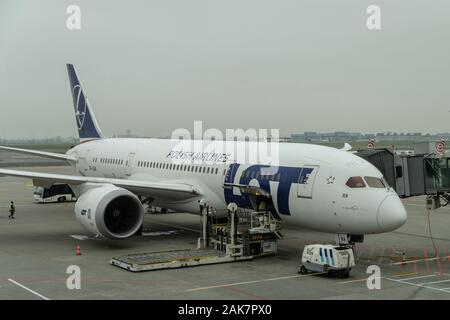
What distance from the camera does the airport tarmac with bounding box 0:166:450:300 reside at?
15.6 meters

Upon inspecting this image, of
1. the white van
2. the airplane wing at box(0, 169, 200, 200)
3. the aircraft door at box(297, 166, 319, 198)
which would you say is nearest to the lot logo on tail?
the airplane wing at box(0, 169, 200, 200)

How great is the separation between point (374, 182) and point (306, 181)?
7.55 feet

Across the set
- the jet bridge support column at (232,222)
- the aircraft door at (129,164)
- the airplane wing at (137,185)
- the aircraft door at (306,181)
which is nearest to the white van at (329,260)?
the aircraft door at (306,181)

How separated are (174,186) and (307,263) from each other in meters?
8.18

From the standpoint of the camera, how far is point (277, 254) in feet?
70.6

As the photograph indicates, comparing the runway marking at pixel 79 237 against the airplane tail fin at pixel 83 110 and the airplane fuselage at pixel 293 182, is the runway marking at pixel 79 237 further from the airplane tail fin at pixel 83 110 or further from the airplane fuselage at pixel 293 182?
the airplane tail fin at pixel 83 110

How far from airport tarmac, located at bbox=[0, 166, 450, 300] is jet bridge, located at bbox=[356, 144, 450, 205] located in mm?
2526

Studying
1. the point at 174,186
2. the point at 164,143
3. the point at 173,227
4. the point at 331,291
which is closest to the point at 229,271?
the point at 331,291

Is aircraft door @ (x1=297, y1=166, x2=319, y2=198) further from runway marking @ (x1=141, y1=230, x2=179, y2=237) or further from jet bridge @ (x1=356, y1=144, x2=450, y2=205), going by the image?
runway marking @ (x1=141, y1=230, x2=179, y2=237)

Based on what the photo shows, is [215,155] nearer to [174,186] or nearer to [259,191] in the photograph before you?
[174,186]

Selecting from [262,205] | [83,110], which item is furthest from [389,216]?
[83,110]

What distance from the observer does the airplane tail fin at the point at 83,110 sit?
38188 mm

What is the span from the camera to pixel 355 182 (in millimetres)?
18453

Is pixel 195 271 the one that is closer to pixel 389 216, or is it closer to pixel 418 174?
pixel 389 216
